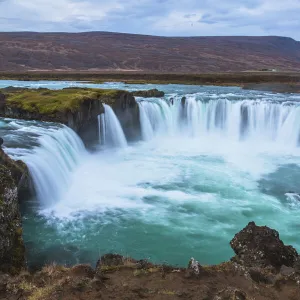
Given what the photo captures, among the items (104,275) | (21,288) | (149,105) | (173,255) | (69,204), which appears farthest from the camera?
(149,105)

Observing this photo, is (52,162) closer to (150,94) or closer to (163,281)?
(163,281)

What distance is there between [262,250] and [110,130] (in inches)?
893

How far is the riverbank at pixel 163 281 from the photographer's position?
7.80m

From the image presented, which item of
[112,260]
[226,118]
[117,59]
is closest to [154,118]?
[226,118]

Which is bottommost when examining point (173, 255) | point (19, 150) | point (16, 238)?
point (173, 255)

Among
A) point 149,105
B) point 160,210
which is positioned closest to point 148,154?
point 149,105

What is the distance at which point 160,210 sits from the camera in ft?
60.4

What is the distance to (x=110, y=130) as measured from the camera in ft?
103

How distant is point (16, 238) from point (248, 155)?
23268 millimetres

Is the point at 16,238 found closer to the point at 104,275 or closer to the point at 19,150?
the point at 104,275

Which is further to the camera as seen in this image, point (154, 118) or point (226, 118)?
point (226, 118)

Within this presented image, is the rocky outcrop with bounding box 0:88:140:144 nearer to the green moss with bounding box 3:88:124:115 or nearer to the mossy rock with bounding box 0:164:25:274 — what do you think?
the green moss with bounding box 3:88:124:115

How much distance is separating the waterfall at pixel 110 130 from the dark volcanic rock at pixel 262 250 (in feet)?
68.4

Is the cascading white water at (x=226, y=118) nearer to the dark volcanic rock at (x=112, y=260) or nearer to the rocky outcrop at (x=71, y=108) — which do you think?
the rocky outcrop at (x=71, y=108)
